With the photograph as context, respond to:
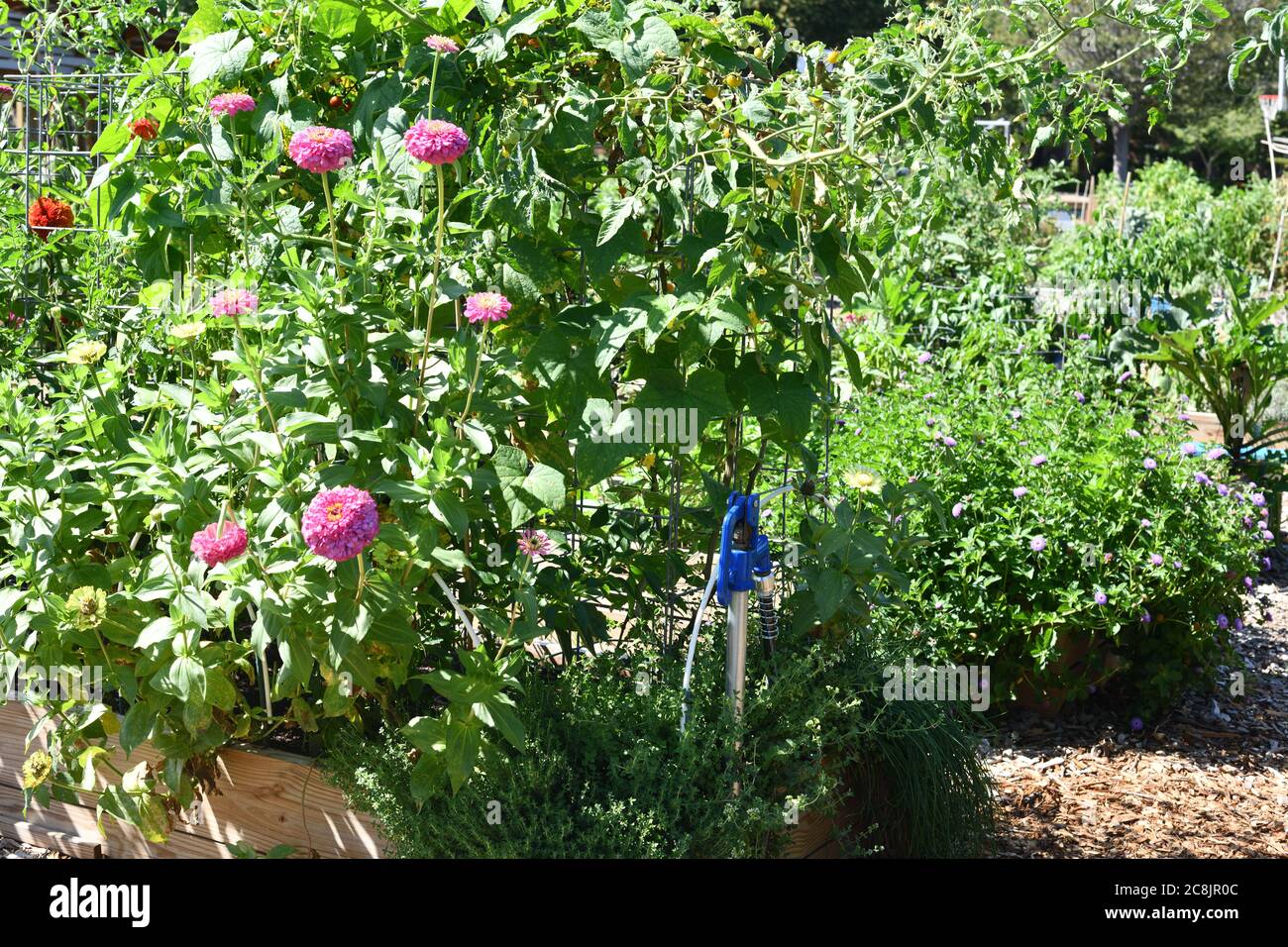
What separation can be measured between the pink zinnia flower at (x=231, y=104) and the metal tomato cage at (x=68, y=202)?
1.24 ft

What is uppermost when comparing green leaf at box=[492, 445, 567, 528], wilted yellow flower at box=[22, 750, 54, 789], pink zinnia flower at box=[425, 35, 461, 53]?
pink zinnia flower at box=[425, 35, 461, 53]

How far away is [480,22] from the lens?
8.55 ft

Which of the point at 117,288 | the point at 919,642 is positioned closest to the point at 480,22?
the point at 117,288

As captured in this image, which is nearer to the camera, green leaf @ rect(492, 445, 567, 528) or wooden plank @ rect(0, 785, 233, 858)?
green leaf @ rect(492, 445, 567, 528)

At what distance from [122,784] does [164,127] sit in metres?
1.34

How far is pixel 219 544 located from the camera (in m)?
2.17

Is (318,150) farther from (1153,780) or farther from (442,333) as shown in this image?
(1153,780)

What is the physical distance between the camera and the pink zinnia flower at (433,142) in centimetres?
212

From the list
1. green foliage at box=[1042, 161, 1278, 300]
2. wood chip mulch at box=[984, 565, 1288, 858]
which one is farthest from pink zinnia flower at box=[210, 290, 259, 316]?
green foliage at box=[1042, 161, 1278, 300]

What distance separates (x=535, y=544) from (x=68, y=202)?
1.83m

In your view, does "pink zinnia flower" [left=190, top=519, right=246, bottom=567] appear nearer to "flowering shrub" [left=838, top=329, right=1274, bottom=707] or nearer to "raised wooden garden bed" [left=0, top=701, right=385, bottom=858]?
"raised wooden garden bed" [left=0, top=701, right=385, bottom=858]

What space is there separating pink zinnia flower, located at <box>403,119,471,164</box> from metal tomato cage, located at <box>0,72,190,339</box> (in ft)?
3.11

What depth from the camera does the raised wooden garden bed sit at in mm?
2670

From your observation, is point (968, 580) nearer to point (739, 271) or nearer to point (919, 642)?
point (919, 642)
